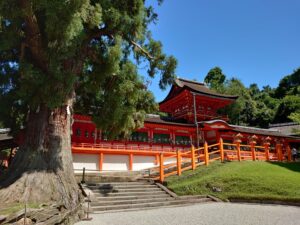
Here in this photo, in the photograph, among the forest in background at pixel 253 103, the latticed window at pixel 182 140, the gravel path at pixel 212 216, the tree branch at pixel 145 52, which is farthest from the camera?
the forest in background at pixel 253 103

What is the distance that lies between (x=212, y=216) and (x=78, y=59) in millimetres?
7731

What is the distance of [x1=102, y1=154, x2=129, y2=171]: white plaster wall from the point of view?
19.6 metres

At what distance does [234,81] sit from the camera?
52656mm

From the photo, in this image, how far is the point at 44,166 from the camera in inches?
363

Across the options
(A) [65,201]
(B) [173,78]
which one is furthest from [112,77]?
(A) [65,201]

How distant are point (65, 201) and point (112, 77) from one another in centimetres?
533

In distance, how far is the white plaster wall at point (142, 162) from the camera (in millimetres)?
20766

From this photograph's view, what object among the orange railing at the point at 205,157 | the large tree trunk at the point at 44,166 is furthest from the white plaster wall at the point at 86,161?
the large tree trunk at the point at 44,166

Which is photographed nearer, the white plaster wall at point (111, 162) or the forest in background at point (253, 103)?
the white plaster wall at point (111, 162)

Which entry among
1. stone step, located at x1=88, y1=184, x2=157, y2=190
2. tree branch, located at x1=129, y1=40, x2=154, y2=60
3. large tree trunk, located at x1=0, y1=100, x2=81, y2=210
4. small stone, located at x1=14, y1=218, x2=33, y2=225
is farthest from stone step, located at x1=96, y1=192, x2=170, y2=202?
tree branch, located at x1=129, y1=40, x2=154, y2=60

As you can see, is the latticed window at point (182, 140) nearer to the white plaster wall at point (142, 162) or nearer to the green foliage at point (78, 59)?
the white plaster wall at point (142, 162)

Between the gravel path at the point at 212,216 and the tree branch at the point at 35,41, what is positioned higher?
the tree branch at the point at 35,41

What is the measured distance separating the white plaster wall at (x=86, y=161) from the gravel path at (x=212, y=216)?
9252mm

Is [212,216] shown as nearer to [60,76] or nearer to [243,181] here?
[243,181]
